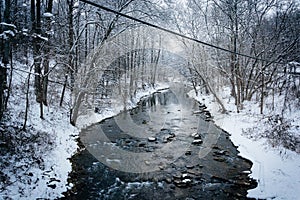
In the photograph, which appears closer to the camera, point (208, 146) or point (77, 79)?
point (208, 146)

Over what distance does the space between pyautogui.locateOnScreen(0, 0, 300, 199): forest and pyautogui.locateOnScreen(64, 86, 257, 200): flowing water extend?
7.32ft

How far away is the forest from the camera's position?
1212cm

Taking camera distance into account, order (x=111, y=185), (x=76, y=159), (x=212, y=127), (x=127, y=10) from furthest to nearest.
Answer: (x=212, y=127), (x=127, y=10), (x=76, y=159), (x=111, y=185)

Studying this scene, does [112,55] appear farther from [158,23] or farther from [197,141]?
[197,141]

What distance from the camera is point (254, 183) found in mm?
9672

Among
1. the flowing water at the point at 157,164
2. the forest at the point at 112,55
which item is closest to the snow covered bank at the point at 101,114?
the forest at the point at 112,55

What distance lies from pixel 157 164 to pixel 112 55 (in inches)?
448

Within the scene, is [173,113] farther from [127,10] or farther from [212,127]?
[127,10]

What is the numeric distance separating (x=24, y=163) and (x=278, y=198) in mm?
8265

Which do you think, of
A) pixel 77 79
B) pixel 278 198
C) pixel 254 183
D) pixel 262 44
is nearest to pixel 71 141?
pixel 77 79

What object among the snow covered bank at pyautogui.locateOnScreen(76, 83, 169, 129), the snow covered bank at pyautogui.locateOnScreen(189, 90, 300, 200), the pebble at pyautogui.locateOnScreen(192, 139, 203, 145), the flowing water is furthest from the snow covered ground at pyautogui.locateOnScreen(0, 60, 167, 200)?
the snow covered bank at pyautogui.locateOnScreen(189, 90, 300, 200)

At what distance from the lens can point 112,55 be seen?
20500mm

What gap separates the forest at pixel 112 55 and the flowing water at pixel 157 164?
7.32ft

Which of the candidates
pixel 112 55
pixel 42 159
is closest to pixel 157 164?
pixel 42 159
